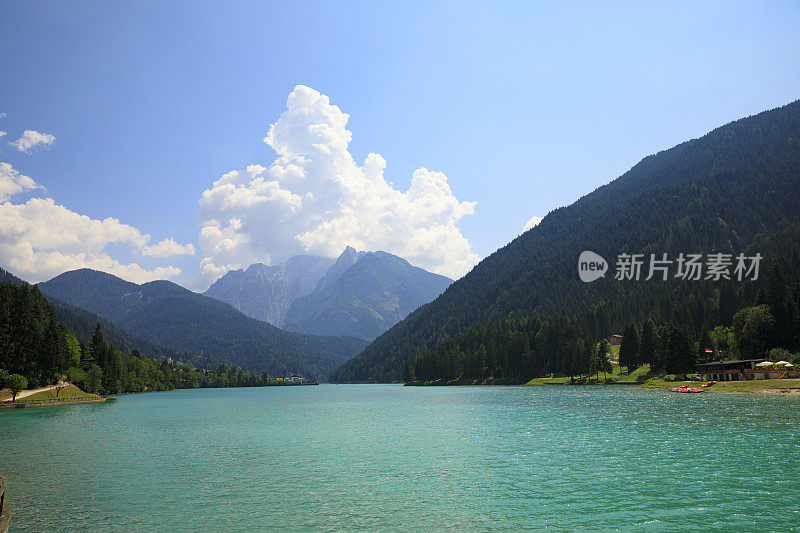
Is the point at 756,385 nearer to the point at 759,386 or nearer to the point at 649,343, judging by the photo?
the point at 759,386

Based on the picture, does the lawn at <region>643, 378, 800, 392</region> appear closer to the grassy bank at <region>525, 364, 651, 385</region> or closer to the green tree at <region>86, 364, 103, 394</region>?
the grassy bank at <region>525, 364, 651, 385</region>

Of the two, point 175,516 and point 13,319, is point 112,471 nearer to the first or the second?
point 175,516

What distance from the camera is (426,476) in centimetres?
3728

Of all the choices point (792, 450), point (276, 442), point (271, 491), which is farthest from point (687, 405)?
point (271, 491)

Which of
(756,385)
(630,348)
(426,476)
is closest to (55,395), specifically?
(426,476)

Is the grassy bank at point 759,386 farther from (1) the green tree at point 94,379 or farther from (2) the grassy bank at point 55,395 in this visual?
(1) the green tree at point 94,379

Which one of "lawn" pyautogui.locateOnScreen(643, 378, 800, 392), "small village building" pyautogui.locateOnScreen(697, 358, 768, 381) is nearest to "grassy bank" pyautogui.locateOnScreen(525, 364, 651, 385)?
"small village building" pyautogui.locateOnScreen(697, 358, 768, 381)

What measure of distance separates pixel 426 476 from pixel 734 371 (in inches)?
5043

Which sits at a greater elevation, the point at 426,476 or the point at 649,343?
the point at 649,343

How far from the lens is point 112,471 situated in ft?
134

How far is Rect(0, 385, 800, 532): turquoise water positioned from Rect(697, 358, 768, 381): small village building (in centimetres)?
6309

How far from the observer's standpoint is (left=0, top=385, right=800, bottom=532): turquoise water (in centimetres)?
2623

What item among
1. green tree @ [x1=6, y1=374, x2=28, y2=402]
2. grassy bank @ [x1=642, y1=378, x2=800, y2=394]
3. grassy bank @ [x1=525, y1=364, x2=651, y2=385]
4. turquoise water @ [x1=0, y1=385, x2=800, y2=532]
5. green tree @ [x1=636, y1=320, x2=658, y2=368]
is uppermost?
green tree @ [x1=636, y1=320, x2=658, y2=368]

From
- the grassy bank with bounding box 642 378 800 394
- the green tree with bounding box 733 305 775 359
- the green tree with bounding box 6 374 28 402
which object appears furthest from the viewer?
the green tree with bounding box 733 305 775 359
